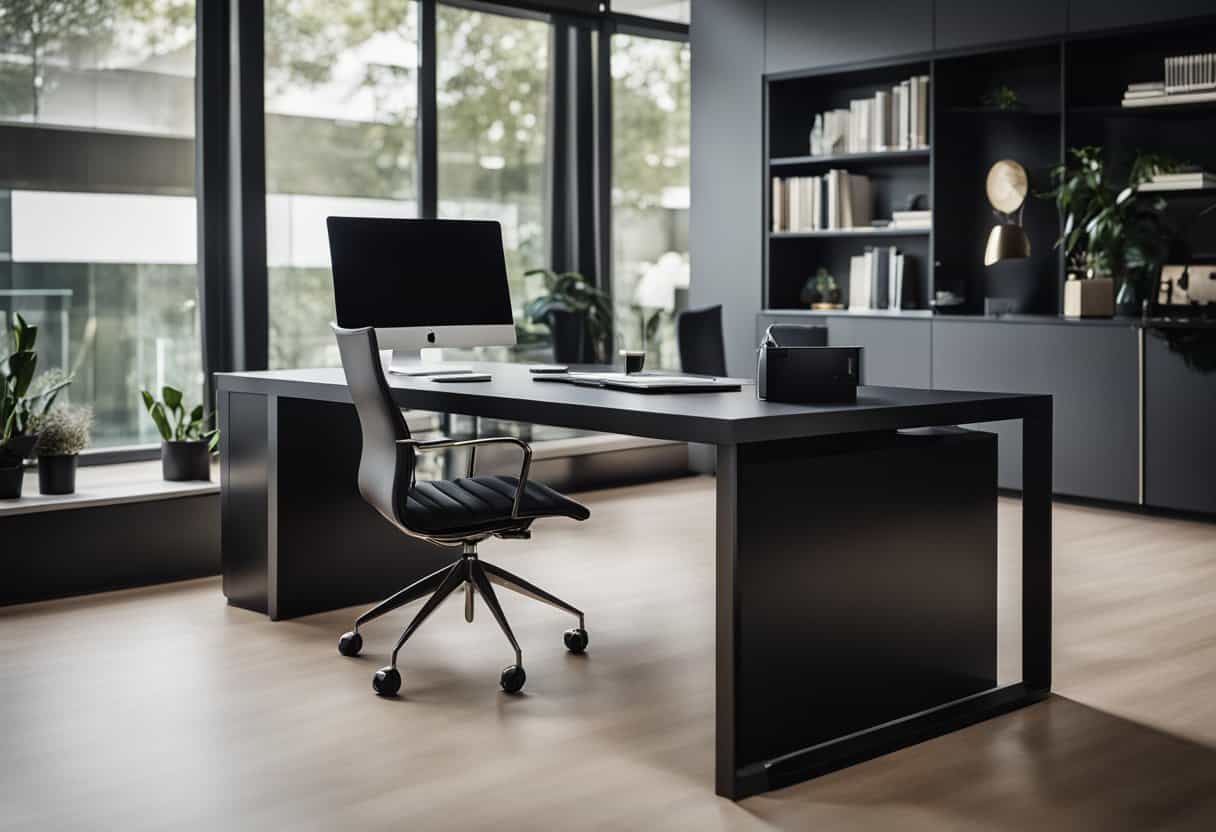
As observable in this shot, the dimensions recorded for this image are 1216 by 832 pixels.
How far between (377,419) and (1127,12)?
13.4ft

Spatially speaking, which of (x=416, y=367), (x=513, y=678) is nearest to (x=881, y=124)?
(x=416, y=367)

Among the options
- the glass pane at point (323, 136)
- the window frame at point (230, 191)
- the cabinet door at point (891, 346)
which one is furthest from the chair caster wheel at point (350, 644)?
the cabinet door at point (891, 346)

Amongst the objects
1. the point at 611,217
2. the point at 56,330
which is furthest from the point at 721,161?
the point at 56,330

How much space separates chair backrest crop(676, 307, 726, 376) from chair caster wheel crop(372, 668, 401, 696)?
2.49 m

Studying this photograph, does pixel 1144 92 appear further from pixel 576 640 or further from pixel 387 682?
pixel 387 682

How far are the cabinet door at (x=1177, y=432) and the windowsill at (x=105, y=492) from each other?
153 inches

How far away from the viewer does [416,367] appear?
428cm

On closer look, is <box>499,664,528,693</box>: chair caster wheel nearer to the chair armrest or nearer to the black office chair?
the black office chair

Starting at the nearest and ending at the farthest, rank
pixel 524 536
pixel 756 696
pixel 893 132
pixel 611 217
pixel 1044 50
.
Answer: pixel 756 696 < pixel 524 536 < pixel 1044 50 < pixel 893 132 < pixel 611 217

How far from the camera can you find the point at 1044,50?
6406 mm

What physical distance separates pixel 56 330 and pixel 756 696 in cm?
404

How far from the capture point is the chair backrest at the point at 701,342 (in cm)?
576

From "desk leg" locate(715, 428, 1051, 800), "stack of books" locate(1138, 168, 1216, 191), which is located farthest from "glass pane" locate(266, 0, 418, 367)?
"desk leg" locate(715, 428, 1051, 800)

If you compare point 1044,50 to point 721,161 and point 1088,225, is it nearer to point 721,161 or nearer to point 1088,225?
point 1088,225
